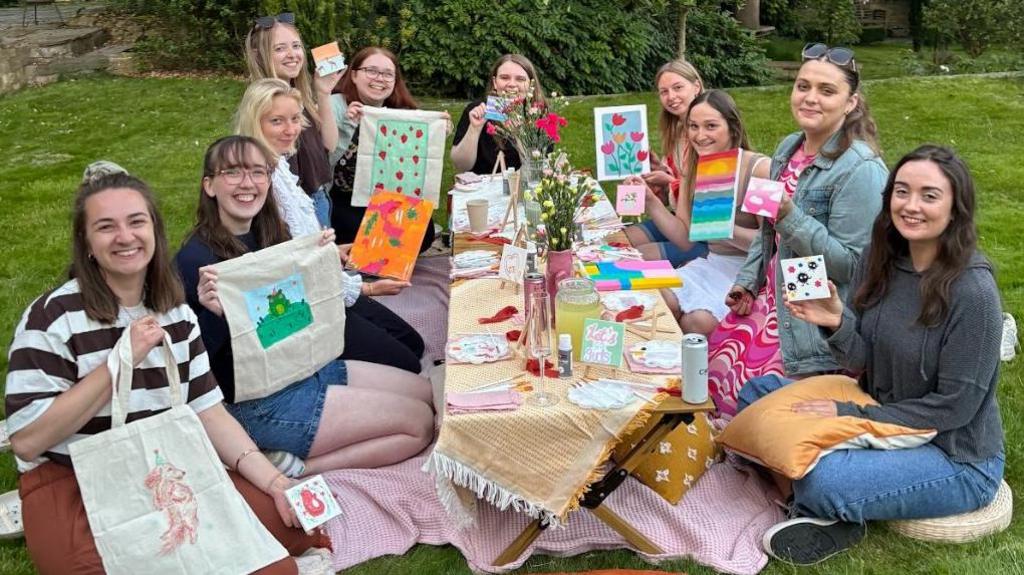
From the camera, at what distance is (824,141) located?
149 inches

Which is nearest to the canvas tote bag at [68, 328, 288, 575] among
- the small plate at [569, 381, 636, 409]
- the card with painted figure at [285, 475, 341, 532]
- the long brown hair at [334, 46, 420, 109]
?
the card with painted figure at [285, 475, 341, 532]

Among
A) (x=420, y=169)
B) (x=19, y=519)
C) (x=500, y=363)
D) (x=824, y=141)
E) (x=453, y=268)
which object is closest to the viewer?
(x=500, y=363)

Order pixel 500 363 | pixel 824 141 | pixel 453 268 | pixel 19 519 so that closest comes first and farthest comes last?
pixel 500 363 → pixel 19 519 → pixel 824 141 → pixel 453 268

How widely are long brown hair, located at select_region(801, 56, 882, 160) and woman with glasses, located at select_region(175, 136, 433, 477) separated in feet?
7.05

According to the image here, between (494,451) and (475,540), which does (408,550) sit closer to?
(475,540)

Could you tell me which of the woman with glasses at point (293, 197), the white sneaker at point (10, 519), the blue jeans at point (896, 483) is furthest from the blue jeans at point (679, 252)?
the white sneaker at point (10, 519)

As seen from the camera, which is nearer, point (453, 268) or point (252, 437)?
point (252, 437)

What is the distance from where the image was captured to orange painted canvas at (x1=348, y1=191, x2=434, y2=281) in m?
4.32

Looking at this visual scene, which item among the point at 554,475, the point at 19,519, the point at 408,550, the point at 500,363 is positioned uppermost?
the point at 500,363

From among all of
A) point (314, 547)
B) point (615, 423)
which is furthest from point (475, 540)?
point (615, 423)

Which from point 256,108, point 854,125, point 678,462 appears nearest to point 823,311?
point 678,462

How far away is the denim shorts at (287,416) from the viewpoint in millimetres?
3455

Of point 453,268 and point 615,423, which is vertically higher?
point 453,268

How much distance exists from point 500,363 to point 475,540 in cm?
70
